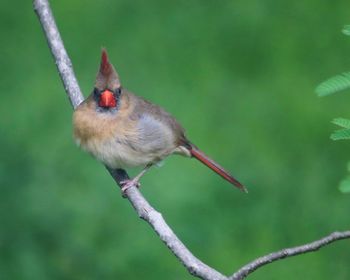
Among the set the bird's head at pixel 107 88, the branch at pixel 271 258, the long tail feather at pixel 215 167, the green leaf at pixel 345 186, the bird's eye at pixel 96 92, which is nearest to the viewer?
the green leaf at pixel 345 186

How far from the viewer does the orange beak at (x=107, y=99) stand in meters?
5.16

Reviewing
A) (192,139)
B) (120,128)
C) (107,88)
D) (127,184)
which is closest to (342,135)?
(127,184)

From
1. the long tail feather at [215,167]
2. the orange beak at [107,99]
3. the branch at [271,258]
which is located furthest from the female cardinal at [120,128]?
the branch at [271,258]

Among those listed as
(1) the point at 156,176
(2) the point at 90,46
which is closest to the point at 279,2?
(2) the point at 90,46

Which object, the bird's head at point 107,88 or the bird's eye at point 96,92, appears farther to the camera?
the bird's eye at point 96,92

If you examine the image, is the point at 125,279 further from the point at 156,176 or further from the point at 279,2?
the point at 279,2

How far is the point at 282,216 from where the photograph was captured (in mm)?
6980

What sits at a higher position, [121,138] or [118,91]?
[118,91]

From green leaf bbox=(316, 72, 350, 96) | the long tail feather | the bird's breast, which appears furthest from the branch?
the long tail feather

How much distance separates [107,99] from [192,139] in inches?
97.3

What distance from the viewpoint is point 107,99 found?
17.1 ft

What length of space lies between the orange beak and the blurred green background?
2.37 ft

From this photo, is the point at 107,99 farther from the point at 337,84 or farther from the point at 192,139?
the point at 192,139

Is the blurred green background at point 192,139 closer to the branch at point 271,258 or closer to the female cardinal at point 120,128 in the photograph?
the female cardinal at point 120,128
